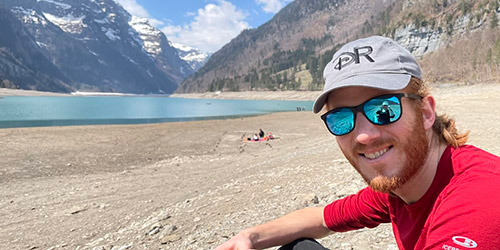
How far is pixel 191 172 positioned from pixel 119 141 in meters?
13.1

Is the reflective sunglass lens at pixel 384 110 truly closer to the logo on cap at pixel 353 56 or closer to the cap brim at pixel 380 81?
the cap brim at pixel 380 81

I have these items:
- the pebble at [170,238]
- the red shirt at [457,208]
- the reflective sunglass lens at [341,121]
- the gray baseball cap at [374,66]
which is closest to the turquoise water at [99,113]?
the pebble at [170,238]

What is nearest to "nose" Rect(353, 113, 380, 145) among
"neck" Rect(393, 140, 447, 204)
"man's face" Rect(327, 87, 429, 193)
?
"man's face" Rect(327, 87, 429, 193)

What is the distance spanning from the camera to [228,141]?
924 inches

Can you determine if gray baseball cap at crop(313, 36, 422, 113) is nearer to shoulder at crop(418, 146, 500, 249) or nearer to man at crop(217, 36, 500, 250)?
man at crop(217, 36, 500, 250)

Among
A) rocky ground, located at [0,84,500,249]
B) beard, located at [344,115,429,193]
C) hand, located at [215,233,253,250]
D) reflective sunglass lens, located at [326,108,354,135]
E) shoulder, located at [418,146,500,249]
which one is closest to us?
shoulder, located at [418,146,500,249]

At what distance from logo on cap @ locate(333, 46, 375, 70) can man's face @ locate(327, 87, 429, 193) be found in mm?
181

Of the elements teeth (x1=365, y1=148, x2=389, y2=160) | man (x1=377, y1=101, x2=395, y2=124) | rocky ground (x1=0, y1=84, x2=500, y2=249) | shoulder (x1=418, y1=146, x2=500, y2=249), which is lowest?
rocky ground (x1=0, y1=84, x2=500, y2=249)

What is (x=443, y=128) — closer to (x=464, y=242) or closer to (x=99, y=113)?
A: (x=464, y=242)

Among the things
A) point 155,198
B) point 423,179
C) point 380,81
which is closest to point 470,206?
point 423,179

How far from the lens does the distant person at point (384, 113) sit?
1.84 m

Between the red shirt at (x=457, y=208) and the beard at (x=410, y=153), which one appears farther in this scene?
the beard at (x=410, y=153)

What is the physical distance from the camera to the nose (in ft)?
6.19

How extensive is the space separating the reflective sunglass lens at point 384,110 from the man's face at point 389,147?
1.2 inches
